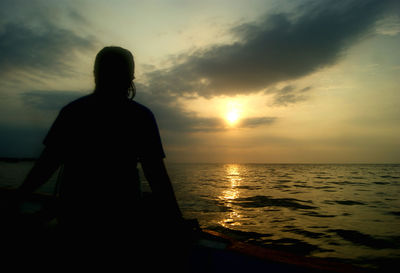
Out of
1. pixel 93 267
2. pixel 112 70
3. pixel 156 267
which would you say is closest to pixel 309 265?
pixel 156 267

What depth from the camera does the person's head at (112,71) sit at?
151 cm

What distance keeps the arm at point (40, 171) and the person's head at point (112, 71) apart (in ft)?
1.61

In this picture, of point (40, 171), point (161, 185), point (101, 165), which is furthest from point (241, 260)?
point (40, 171)

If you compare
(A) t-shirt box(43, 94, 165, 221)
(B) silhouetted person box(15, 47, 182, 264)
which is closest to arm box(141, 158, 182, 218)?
(B) silhouetted person box(15, 47, 182, 264)

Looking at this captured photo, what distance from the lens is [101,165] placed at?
133 cm

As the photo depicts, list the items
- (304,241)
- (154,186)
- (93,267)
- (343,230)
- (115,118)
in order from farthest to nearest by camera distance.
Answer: (343,230)
(304,241)
(154,186)
(115,118)
(93,267)

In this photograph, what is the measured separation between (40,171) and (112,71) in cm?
76

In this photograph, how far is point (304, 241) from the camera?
6492 millimetres

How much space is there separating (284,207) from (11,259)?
36.4 ft

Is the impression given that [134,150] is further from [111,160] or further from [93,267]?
[93,267]

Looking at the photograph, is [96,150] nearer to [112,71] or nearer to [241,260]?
[112,71]

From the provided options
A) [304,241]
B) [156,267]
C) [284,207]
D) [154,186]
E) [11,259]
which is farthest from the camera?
[284,207]

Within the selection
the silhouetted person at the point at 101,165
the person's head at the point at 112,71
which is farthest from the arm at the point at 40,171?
the person's head at the point at 112,71

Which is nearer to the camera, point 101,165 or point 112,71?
point 101,165
